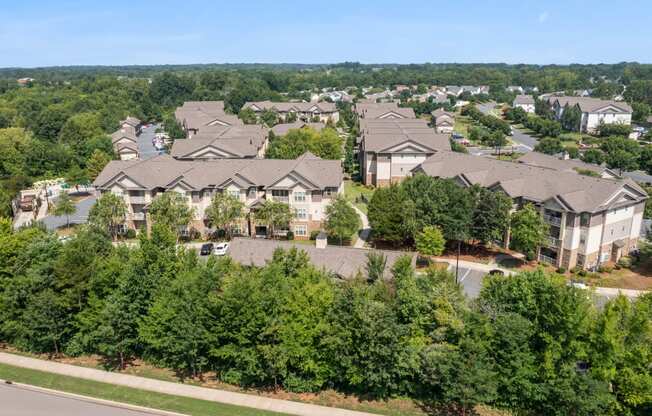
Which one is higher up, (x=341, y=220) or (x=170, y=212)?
(x=170, y=212)

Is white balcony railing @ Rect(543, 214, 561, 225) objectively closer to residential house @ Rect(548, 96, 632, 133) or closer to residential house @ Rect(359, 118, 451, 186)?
residential house @ Rect(359, 118, 451, 186)

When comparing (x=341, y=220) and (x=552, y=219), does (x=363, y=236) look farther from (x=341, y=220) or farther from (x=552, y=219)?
(x=552, y=219)

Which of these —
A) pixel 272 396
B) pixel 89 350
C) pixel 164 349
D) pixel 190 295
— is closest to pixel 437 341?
pixel 272 396

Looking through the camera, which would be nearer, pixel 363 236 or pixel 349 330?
pixel 349 330

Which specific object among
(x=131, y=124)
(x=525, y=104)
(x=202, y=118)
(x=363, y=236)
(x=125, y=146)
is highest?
(x=202, y=118)

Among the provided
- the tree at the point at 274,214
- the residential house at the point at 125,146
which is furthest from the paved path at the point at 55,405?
the residential house at the point at 125,146

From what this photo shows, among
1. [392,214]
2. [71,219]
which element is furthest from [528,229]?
[71,219]

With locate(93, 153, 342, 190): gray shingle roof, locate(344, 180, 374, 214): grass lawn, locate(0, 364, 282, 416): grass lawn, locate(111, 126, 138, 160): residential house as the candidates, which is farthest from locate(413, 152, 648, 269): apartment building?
locate(111, 126, 138, 160): residential house
